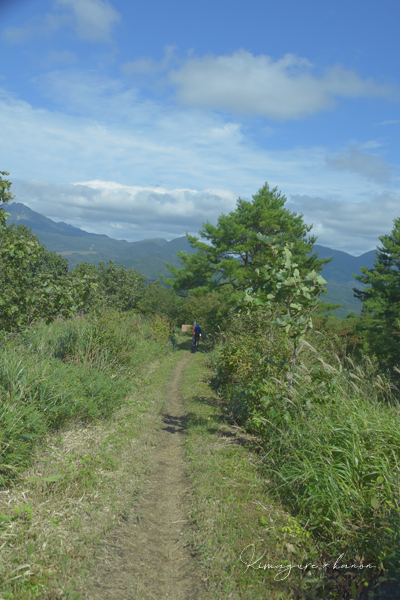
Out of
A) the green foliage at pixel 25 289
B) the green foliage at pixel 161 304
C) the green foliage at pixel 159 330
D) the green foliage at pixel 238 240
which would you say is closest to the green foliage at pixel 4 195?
the green foliage at pixel 25 289

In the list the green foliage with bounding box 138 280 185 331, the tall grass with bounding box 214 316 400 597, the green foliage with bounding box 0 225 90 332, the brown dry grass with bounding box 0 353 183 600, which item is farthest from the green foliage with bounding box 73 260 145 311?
the tall grass with bounding box 214 316 400 597

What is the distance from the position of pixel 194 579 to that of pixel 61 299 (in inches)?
201

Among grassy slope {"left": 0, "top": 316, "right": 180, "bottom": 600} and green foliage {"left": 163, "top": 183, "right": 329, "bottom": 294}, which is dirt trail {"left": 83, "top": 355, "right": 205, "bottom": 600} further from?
green foliage {"left": 163, "top": 183, "right": 329, "bottom": 294}

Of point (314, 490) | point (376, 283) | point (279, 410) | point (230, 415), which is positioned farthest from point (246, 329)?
point (376, 283)

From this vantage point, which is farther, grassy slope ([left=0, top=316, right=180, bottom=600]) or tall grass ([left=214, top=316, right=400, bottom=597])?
tall grass ([left=214, top=316, right=400, bottom=597])

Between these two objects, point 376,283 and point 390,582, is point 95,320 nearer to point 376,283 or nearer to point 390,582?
point 390,582

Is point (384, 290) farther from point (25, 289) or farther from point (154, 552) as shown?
point (154, 552)

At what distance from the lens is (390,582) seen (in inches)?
119

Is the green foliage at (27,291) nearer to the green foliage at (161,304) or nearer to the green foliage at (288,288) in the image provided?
the green foliage at (288,288)

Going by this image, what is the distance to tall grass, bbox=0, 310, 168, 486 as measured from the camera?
487 cm

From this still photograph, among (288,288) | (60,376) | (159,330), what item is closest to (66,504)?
(60,376)

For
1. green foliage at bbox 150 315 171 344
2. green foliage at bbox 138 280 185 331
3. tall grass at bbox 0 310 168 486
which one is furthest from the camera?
green foliage at bbox 138 280 185 331

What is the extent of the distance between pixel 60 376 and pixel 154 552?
12.0ft

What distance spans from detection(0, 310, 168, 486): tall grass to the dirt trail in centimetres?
157
